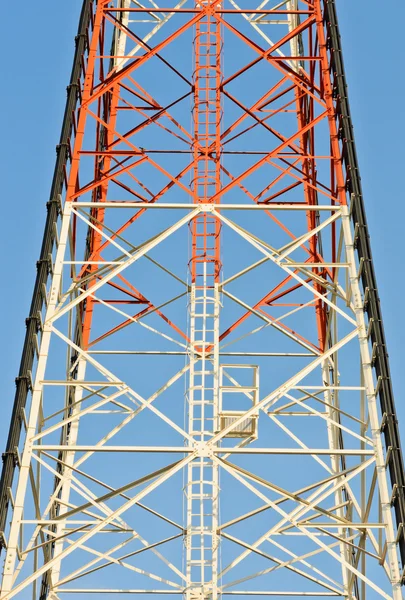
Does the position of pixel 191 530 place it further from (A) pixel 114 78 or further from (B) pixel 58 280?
(A) pixel 114 78

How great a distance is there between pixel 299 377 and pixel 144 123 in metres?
9.52

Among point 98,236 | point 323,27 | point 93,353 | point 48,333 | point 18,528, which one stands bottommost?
point 18,528

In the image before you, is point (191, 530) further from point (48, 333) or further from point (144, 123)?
point (144, 123)

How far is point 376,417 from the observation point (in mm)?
30797

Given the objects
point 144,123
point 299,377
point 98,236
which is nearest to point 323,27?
point 144,123

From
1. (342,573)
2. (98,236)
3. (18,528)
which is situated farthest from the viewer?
(98,236)

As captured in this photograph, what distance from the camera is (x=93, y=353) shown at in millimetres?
36938

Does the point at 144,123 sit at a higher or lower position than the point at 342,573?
higher

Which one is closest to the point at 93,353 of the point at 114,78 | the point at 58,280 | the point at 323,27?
the point at 58,280

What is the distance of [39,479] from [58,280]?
4491 mm

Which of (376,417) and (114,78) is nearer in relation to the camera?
(376,417)

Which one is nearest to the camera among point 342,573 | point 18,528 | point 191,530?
point 18,528

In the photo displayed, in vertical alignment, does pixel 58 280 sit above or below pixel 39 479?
above

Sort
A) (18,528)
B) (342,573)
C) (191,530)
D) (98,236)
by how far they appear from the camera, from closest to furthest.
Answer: (18,528)
(191,530)
(342,573)
(98,236)
